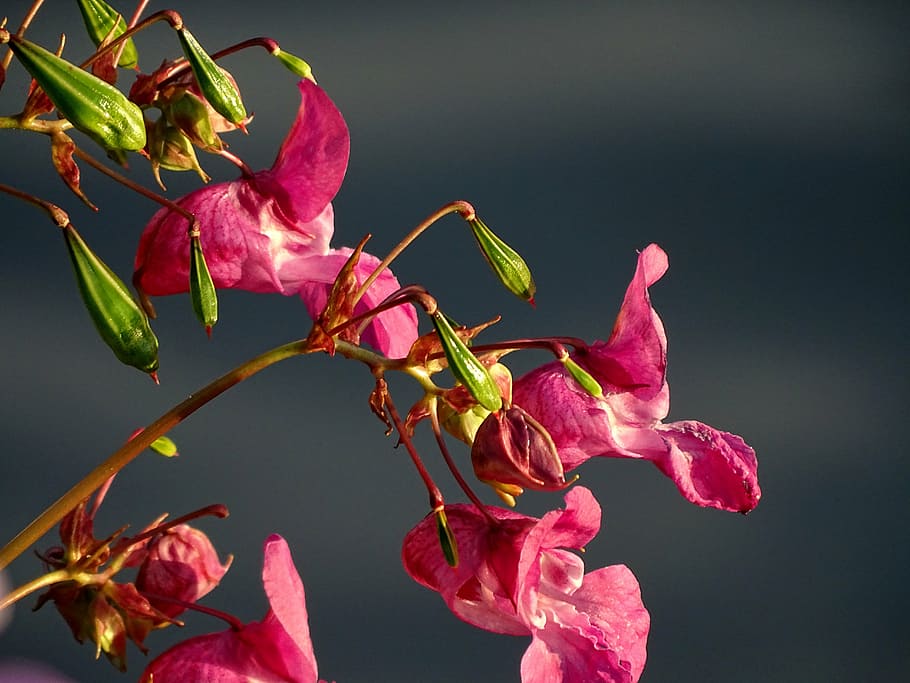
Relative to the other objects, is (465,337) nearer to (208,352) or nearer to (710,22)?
(208,352)

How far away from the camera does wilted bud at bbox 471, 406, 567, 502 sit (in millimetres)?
372

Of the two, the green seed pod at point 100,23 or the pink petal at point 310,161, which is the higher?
the green seed pod at point 100,23

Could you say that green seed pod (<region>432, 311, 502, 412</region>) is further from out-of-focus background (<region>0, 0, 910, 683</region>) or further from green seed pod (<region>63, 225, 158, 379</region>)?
out-of-focus background (<region>0, 0, 910, 683</region>)

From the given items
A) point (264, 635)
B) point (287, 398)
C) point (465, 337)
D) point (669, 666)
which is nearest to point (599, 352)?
point (465, 337)

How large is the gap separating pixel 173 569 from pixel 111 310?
15 centimetres

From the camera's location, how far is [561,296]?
1.43 meters

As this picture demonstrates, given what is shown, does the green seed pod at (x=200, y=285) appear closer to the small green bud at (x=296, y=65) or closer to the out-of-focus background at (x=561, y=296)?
the small green bud at (x=296, y=65)

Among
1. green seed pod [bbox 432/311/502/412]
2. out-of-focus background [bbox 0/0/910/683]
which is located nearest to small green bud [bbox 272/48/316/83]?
green seed pod [bbox 432/311/502/412]

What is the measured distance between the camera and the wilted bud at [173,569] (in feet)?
1.54

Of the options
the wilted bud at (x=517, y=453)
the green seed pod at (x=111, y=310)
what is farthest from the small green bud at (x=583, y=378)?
the green seed pod at (x=111, y=310)

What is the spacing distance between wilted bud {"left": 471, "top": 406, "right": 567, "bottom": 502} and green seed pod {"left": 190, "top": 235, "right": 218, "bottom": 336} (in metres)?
0.10

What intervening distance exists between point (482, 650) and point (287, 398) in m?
0.40

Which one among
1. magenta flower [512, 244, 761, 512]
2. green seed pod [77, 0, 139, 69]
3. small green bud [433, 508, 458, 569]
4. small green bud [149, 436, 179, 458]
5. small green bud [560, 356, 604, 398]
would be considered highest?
green seed pod [77, 0, 139, 69]

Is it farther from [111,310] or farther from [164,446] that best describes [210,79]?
[164,446]
